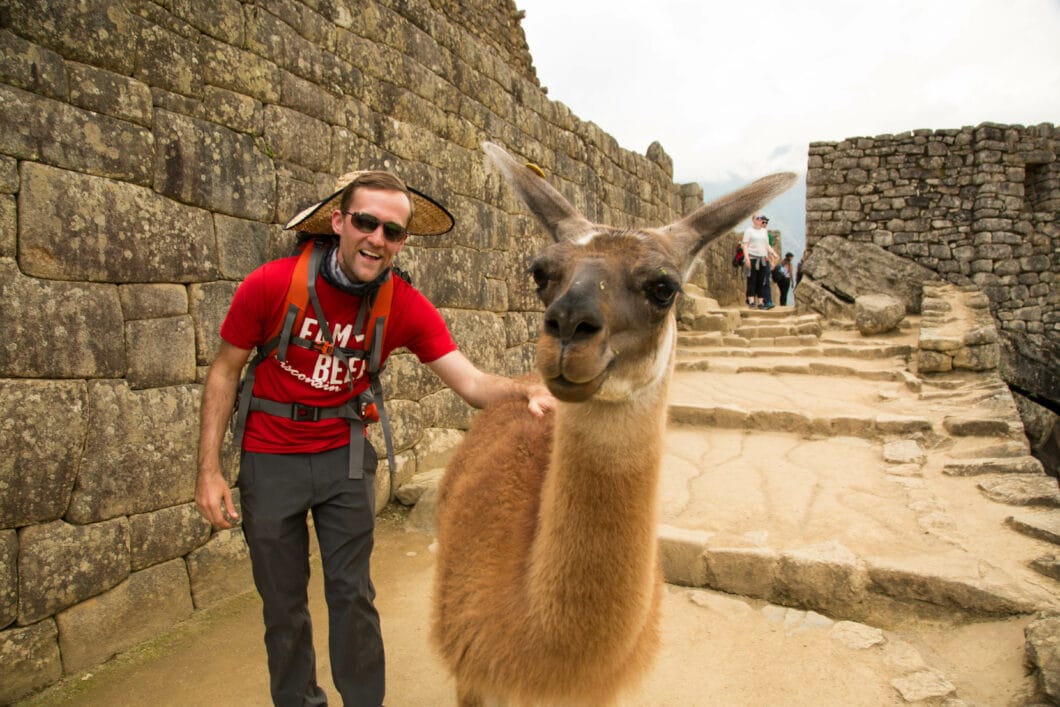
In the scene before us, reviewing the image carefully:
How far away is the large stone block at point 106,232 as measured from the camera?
275 cm

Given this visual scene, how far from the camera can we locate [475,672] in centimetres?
212

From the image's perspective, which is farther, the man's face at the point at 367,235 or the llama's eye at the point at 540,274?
the man's face at the point at 367,235

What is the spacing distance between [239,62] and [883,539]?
4.70m

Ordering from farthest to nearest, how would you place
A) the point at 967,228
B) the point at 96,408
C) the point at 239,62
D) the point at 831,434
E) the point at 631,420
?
the point at 967,228 → the point at 831,434 → the point at 239,62 → the point at 96,408 → the point at 631,420

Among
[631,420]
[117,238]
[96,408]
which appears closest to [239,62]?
[117,238]

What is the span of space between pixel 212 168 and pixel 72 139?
2.43ft

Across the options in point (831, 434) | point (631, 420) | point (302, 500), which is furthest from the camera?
point (831, 434)

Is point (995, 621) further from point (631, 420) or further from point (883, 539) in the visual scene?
point (631, 420)

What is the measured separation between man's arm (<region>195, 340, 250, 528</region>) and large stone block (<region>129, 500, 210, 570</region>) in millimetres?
1199

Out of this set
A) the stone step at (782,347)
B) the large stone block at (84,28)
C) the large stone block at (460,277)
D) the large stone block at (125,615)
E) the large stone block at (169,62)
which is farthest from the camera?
the stone step at (782,347)

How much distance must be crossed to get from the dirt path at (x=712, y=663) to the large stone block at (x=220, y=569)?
10 cm

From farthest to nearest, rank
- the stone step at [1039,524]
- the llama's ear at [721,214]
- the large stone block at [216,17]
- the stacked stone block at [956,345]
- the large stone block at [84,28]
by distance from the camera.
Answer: the stacked stone block at [956,345] < the stone step at [1039,524] < the large stone block at [216,17] < the large stone block at [84,28] < the llama's ear at [721,214]

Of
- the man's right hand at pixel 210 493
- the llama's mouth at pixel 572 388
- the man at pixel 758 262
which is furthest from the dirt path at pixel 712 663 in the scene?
the man at pixel 758 262

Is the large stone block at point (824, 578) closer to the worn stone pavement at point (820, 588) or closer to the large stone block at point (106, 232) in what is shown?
the worn stone pavement at point (820, 588)
